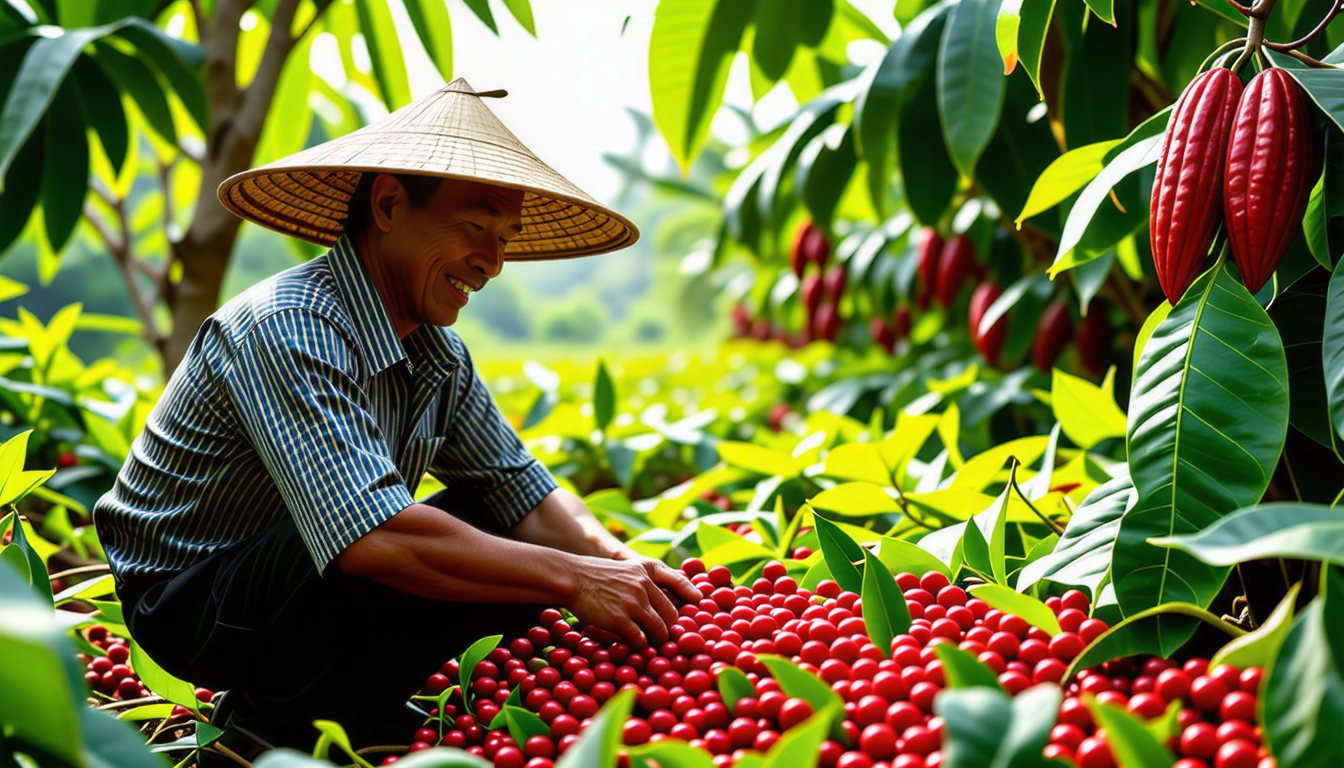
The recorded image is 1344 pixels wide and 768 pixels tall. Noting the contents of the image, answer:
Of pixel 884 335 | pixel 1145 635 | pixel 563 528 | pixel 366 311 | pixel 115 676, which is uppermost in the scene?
pixel 366 311

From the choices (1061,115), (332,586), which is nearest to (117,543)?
(332,586)

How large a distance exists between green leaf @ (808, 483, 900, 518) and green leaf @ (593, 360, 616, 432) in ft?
2.59

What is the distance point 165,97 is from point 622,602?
4.91 ft

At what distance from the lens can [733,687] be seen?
0.90 meters

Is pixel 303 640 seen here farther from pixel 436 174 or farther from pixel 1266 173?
pixel 1266 173

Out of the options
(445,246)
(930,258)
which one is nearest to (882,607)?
(445,246)

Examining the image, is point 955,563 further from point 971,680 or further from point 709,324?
point 709,324

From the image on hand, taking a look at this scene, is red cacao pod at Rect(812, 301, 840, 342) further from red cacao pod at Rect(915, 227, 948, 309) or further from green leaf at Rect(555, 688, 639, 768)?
green leaf at Rect(555, 688, 639, 768)

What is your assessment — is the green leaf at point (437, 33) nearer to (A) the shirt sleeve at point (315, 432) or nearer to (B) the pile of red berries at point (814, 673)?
(A) the shirt sleeve at point (315, 432)

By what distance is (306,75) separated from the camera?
2.76 metres

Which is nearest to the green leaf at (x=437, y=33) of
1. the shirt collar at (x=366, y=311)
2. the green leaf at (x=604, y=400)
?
the green leaf at (x=604, y=400)

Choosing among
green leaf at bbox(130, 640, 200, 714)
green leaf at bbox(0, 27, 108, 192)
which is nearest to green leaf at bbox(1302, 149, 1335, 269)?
green leaf at bbox(130, 640, 200, 714)

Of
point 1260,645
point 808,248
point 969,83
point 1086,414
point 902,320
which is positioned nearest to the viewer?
point 1260,645

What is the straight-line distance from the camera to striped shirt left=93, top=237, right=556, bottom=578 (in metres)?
1.00
